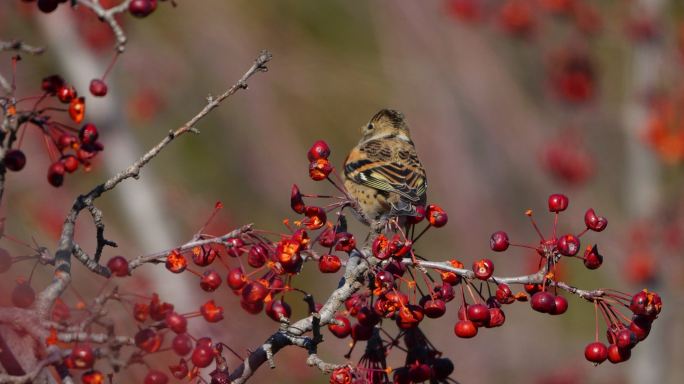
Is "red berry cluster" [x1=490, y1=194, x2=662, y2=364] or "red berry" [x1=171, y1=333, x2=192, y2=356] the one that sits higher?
"red berry cluster" [x1=490, y1=194, x2=662, y2=364]

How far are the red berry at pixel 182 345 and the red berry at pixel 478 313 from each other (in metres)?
0.90

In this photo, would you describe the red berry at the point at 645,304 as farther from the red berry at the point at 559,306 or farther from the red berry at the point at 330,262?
the red berry at the point at 330,262

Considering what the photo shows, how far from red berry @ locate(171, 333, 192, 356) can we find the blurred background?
519cm

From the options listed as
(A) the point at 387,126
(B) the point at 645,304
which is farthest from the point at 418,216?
(A) the point at 387,126

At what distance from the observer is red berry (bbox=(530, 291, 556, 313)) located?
8.85 ft

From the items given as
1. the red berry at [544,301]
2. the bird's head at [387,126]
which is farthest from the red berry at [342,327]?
the bird's head at [387,126]

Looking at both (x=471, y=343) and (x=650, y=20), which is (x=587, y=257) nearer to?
(x=650, y=20)

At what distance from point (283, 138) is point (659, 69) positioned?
A: 4.76 metres

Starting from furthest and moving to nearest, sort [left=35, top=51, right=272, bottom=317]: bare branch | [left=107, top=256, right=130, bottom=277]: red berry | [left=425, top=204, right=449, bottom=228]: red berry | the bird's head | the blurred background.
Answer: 1. the blurred background
2. the bird's head
3. [left=425, top=204, right=449, bottom=228]: red berry
4. [left=107, top=256, right=130, bottom=277]: red berry
5. [left=35, top=51, right=272, bottom=317]: bare branch

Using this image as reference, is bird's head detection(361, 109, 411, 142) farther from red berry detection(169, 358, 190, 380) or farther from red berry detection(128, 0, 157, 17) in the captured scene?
red berry detection(169, 358, 190, 380)

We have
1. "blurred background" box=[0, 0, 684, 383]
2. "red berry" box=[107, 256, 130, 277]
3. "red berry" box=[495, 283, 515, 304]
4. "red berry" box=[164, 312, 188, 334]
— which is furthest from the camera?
"blurred background" box=[0, 0, 684, 383]

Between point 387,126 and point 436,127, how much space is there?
4.88 metres

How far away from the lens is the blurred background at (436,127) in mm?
8445

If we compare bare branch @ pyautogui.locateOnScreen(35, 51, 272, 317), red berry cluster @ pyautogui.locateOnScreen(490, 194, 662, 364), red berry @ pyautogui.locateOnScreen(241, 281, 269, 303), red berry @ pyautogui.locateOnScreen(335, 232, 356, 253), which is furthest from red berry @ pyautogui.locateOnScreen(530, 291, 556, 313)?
bare branch @ pyautogui.locateOnScreen(35, 51, 272, 317)
